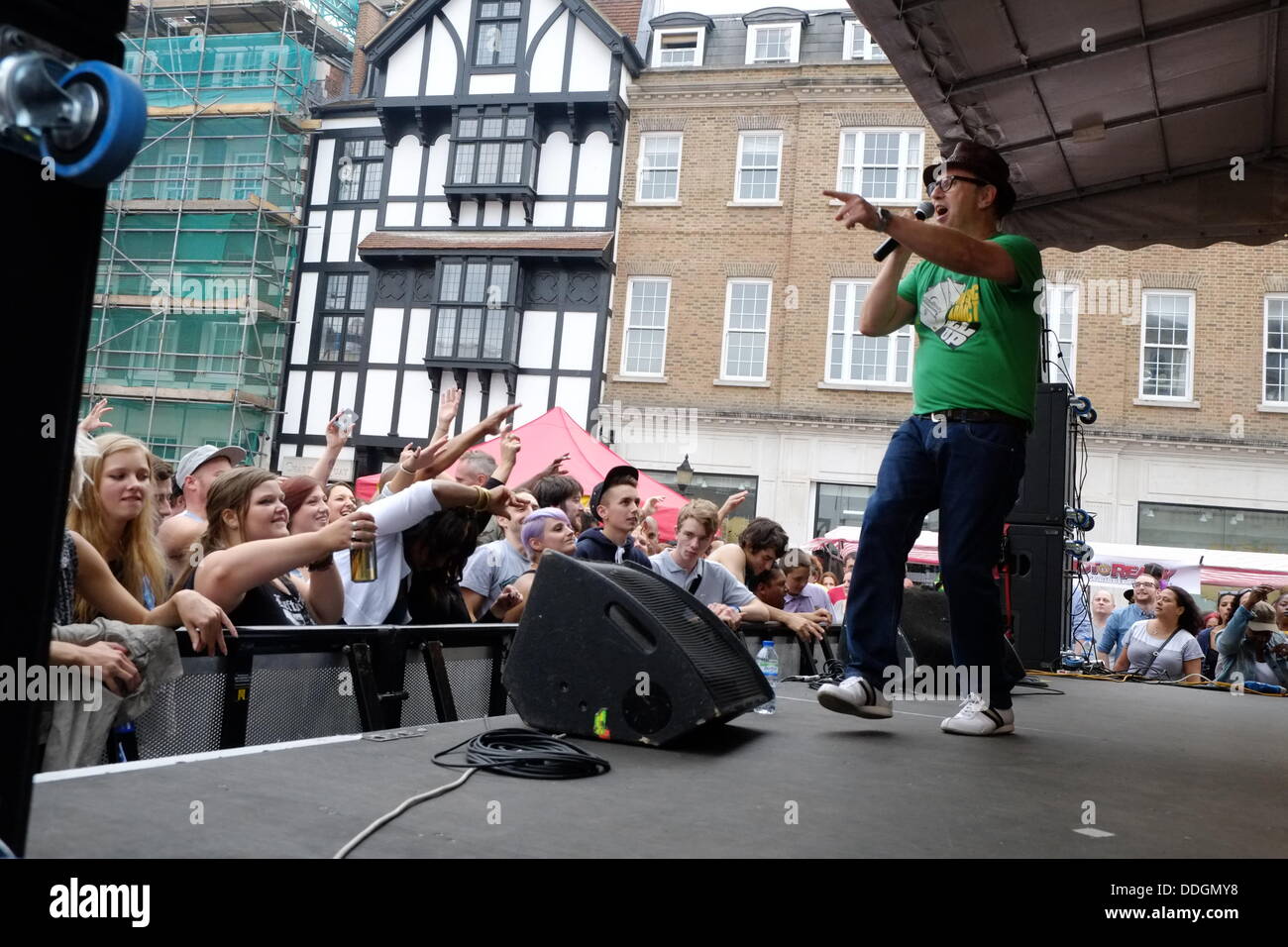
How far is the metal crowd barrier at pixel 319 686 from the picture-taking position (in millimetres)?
2570

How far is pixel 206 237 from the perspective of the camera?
22.9 meters

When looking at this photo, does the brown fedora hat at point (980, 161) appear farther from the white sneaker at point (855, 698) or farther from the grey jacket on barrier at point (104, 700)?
the grey jacket on barrier at point (104, 700)

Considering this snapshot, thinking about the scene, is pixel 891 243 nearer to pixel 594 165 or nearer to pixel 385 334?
pixel 594 165

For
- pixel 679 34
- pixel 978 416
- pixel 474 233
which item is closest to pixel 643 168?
pixel 679 34

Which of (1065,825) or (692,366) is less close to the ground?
(692,366)

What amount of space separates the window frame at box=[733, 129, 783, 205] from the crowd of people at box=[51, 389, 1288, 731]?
1386 cm

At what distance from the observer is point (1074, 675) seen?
19.0ft

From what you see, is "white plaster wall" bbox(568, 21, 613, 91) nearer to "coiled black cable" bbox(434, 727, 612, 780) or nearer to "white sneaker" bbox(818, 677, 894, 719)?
"white sneaker" bbox(818, 677, 894, 719)

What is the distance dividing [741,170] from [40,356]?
1946cm

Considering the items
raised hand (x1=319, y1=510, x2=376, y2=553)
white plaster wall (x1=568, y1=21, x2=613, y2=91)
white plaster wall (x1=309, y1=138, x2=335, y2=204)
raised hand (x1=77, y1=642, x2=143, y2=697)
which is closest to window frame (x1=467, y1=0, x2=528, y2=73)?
white plaster wall (x1=568, y1=21, x2=613, y2=91)
